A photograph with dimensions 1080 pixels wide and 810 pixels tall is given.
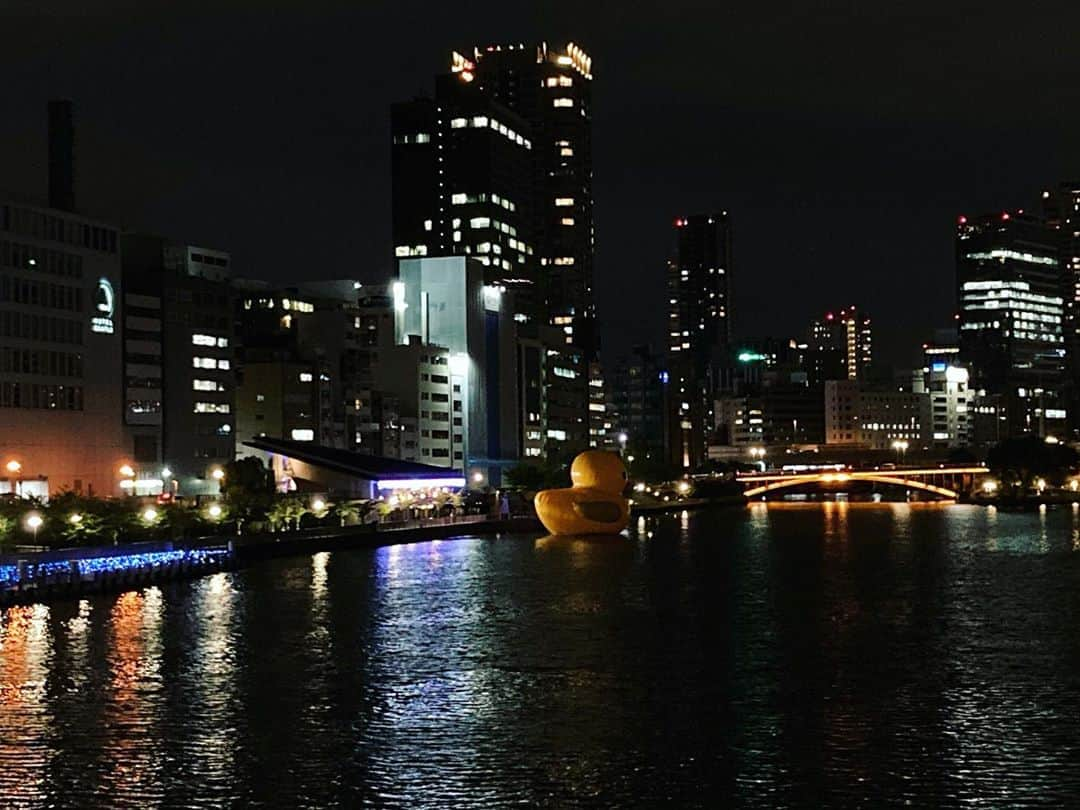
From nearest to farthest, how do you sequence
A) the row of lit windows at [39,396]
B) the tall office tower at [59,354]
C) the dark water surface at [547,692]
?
the dark water surface at [547,692] → the row of lit windows at [39,396] → the tall office tower at [59,354]

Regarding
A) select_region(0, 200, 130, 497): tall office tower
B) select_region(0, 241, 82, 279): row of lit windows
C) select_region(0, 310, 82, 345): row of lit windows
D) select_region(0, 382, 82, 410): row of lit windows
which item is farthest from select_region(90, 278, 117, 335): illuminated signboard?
select_region(0, 382, 82, 410): row of lit windows

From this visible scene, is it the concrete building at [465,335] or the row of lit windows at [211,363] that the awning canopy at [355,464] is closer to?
the row of lit windows at [211,363]

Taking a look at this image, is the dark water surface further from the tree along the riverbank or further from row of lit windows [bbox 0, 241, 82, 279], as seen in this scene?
the tree along the riverbank

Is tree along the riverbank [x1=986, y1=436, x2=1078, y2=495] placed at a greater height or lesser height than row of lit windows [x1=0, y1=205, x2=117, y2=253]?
lesser

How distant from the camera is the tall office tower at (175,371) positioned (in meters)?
119

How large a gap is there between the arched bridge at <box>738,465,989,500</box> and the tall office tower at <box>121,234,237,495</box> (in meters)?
75.5

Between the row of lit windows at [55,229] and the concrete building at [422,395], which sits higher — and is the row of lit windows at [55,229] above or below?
above

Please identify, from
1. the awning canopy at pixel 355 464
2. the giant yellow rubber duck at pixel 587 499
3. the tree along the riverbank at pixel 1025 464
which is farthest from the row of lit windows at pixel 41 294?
the tree along the riverbank at pixel 1025 464

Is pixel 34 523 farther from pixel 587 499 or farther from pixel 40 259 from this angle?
pixel 40 259

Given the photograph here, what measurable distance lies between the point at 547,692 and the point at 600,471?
65.8 metres

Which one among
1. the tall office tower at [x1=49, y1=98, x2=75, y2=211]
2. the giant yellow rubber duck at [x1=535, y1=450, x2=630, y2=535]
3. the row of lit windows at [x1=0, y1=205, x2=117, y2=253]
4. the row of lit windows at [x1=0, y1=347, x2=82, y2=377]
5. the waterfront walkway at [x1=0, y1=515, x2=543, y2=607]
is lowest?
the waterfront walkway at [x1=0, y1=515, x2=543, y2=607]

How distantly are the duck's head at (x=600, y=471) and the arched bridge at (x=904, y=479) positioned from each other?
77.2 meters

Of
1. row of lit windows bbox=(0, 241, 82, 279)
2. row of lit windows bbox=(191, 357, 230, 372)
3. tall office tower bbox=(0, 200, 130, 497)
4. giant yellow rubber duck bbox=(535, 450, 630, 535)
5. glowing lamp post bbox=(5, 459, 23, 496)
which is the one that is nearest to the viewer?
glowing lamp post bbox=(5, 459, 23, 496)

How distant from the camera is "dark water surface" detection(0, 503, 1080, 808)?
27.8m
